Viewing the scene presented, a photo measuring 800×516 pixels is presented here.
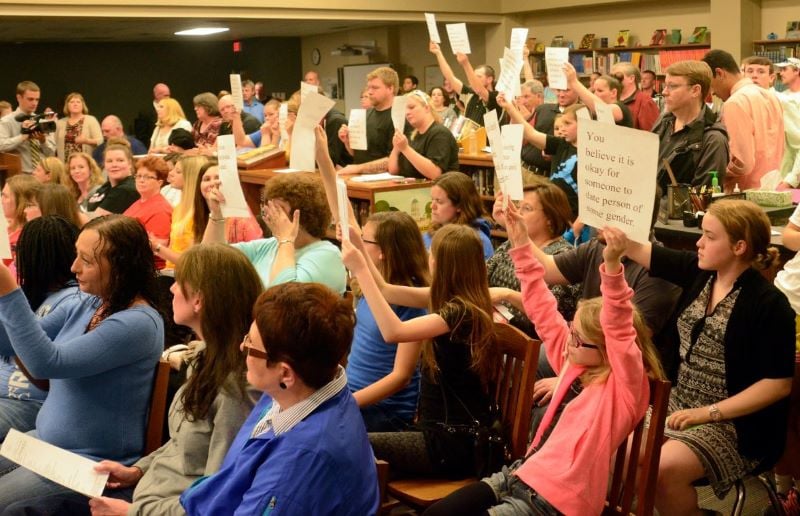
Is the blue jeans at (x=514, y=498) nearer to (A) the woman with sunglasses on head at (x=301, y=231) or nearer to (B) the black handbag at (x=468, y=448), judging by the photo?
(B) the black handbag at (x=468, y=448)

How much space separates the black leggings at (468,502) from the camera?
8.07 ft

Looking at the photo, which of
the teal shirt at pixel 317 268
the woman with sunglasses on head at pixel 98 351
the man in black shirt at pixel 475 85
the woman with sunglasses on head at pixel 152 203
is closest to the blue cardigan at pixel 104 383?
the woman with sunglasses on head at pixel 98 351

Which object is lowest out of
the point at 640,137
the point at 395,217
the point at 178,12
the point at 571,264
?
the point at 571,264

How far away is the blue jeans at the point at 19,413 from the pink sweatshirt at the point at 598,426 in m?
1.73

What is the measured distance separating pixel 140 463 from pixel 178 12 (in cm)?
986

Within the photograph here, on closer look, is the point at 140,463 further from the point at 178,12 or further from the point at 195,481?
the point at 178,12

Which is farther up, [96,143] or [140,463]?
[96,143]

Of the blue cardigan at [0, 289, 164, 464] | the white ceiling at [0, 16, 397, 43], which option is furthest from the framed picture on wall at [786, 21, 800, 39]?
the blue cardigan at [0, 289, 164, 464]

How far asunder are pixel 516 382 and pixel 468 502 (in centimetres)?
46

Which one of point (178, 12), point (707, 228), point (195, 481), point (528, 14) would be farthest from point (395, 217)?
point (528, 14)

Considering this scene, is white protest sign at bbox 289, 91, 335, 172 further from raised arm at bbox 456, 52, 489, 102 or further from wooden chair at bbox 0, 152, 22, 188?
wooden chair at bbox 0, 152, 22, 188

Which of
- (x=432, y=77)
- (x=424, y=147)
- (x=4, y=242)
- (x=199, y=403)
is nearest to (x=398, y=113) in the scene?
(x=424, y=147)

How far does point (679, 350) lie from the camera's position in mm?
3023

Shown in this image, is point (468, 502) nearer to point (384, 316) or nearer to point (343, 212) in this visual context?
point (384, 316)
